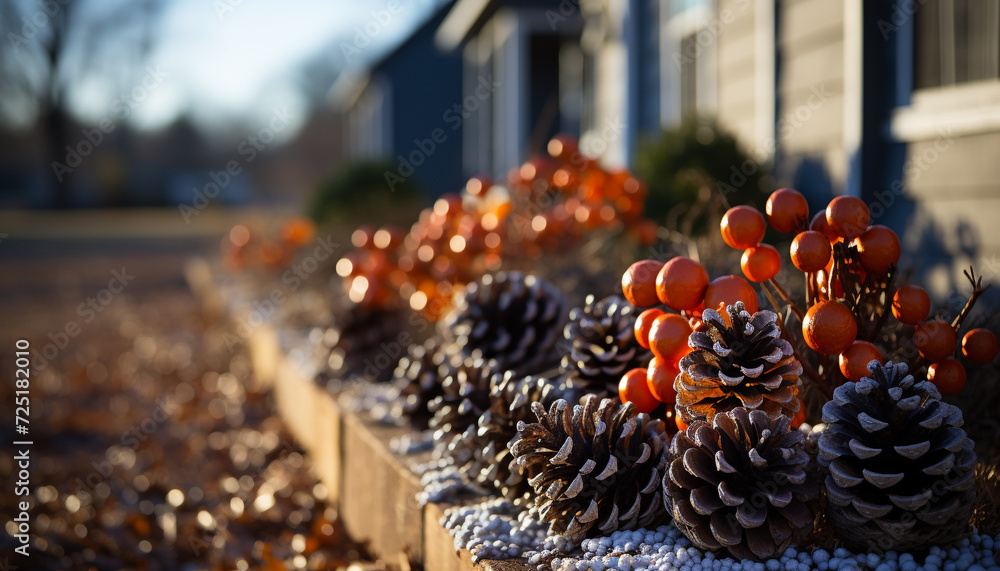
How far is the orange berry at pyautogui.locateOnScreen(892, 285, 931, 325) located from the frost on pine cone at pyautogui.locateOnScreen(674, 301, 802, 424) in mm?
331

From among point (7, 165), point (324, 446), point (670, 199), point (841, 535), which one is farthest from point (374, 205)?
point (7, 165)

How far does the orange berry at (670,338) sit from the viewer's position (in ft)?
4.81

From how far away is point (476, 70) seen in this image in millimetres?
13148

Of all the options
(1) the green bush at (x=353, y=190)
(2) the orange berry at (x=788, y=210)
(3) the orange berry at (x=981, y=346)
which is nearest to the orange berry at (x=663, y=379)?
(2) the orange berry at (x=788, y=210)

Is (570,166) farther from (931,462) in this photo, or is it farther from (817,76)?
(931,462)

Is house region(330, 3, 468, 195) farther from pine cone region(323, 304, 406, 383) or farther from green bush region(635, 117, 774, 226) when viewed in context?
pine cone region(323, 304, 406, 383)

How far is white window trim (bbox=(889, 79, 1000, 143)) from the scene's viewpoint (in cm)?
292

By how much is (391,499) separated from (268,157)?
5817 centimetres

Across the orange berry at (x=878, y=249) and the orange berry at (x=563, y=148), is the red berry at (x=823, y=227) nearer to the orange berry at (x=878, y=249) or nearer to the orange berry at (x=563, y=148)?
the orange berry at (x=878, y=249)

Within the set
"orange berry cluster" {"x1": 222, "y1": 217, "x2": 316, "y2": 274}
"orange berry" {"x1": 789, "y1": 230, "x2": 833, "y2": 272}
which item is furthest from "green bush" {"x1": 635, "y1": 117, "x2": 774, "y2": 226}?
"orange berry cluster" {"x1": 222, "y1": 217, "x2": 316, "y2": 274}

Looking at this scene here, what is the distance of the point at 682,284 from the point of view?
1.49 metres

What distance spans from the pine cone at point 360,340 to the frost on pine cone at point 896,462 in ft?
7.17

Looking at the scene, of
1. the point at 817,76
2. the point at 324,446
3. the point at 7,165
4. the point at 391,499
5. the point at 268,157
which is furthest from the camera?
the point at 268,157

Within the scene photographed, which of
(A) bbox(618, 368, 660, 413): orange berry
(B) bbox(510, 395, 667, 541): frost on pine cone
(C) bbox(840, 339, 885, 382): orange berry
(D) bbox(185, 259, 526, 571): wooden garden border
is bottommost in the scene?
(D) bbox(185, 259, 526, 571): wooden garden border
